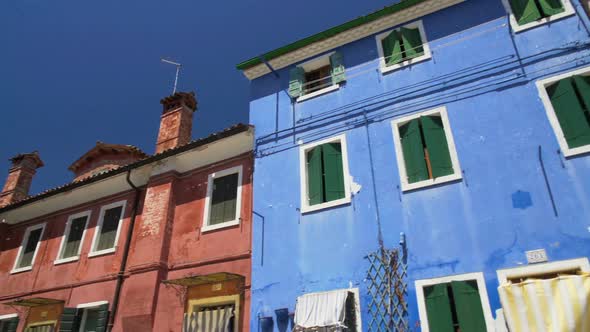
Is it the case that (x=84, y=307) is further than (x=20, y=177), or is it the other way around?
(x=20, y=177)

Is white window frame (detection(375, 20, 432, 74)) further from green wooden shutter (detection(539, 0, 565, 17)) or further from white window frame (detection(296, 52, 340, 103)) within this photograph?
green wooden shutter (detection(539, 0, 565, 17))

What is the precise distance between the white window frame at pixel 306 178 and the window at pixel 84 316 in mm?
7052

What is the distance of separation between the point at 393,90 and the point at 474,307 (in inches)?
214

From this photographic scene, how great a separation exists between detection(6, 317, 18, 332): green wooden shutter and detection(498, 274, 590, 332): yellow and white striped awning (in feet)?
50.4

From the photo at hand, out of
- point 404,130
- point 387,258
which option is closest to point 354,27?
point 404,130

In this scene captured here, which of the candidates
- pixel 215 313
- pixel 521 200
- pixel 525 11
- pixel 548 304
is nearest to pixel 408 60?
pixel 525 11

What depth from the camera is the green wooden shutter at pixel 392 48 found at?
11.1 metres

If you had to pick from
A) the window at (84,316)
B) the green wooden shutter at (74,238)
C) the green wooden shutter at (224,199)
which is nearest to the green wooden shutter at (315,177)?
the green wooden shutter at (224,199)

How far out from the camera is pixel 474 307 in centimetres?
752

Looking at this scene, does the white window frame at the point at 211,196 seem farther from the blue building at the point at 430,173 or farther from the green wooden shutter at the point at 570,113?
the green wooden shutter at the point at 570,113

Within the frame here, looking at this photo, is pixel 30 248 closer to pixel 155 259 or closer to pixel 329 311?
pixel 155 259

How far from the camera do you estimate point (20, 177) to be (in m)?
19.9

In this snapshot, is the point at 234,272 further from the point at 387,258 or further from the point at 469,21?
the point at 469,21

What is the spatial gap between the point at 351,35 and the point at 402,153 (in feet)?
14.1
